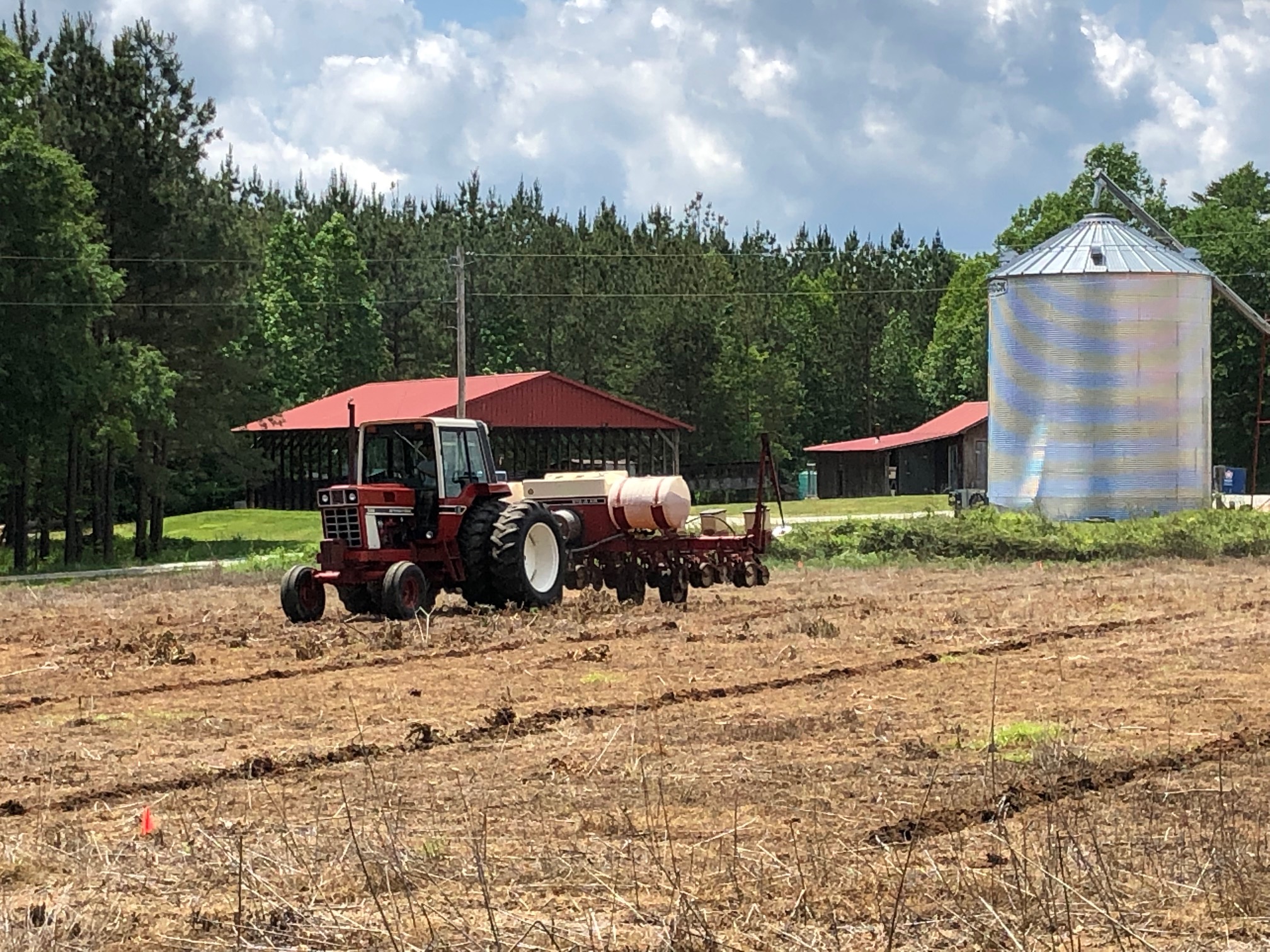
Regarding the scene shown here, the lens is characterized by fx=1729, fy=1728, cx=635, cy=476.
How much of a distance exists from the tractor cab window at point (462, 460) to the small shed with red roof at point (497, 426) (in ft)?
118

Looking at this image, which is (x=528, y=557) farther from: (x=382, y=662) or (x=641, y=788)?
(x=641, y=788)

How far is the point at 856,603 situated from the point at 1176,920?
A: 17214 mm

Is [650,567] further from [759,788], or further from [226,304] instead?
[226,304]

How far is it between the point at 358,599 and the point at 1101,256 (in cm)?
2729

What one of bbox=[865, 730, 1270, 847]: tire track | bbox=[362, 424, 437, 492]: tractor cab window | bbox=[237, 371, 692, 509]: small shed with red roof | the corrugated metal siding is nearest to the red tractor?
bbox=[362, 424, 437, 492]: tractor cab window

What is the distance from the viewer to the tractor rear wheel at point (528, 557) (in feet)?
69.7

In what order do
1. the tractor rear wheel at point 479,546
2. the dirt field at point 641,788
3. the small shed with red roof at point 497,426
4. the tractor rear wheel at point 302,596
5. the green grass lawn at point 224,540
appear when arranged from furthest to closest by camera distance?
1. the small shed with red roof at point 497,426
2. the green grass lawn at point 224,540
3. the tractor rear wheel at point 302,596
4. the tractor rear wheel at point 479,546
5. the dirt field at point 641,788

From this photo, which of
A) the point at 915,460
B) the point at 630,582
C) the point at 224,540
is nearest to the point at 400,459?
the point at 630,582

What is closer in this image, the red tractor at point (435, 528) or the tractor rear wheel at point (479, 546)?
the red tractor at point (435, 528)

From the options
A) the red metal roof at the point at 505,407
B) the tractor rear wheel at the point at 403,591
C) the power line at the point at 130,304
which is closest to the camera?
the tractor rear wheel at the point at 403,591

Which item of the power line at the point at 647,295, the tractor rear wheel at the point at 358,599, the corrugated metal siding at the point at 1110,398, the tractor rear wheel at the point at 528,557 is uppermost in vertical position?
the power line at the point at 647,295

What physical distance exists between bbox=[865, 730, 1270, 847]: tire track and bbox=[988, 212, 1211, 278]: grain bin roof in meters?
33.0

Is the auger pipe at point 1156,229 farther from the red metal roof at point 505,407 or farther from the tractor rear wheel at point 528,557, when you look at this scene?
the tractor rear wheel at point 528,557

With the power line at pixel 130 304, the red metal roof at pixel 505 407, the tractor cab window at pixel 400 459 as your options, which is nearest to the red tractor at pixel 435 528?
the tractor cab window at pixel 400 459
